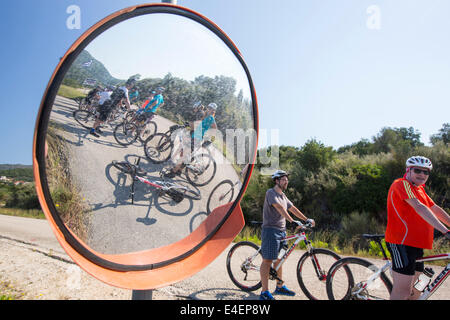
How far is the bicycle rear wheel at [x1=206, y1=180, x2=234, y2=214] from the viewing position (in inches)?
58.7

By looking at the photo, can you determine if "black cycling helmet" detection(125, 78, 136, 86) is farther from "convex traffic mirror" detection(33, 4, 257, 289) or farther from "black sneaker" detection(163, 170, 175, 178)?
"black sneaker" detection(163, 170, 175, 178)

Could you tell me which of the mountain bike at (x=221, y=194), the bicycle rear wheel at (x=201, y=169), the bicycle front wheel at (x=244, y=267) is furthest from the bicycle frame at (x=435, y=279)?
the bicycle rear wheel at (x=201, y=169)

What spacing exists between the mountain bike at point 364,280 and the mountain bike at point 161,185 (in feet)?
7.77

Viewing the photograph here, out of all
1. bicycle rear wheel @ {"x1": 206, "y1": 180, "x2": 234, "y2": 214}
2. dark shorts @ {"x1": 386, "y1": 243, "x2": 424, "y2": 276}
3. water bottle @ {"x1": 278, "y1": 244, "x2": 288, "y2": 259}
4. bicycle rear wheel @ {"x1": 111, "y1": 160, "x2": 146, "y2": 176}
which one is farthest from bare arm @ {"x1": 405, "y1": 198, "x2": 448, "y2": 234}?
bicycle rear wheel @ {"x1": 111, "y1": 160, "x2": 146, "y2": 176}

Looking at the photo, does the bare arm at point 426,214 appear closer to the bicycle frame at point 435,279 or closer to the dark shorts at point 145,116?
the bicycle frame at point 435,279

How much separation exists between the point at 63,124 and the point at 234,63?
0.90m

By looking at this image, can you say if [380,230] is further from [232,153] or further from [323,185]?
[232,153]

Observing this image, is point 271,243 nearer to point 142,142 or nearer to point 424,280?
point 424,280

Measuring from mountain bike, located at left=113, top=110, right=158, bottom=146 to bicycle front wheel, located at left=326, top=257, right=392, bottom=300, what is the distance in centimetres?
280

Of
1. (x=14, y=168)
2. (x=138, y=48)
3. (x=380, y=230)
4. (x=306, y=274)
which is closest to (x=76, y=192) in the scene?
(x=14, y=168)

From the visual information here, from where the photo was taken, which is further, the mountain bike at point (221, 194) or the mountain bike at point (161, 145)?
the mountain bike at point (221, 194)

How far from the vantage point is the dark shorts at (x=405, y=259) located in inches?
94.4

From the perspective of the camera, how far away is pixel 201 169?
1399 mm

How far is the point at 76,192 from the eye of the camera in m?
1.08
